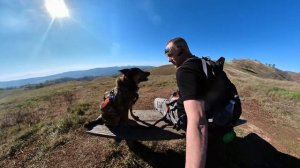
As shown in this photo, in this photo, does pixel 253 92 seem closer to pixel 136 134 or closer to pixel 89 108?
pixel 89 108

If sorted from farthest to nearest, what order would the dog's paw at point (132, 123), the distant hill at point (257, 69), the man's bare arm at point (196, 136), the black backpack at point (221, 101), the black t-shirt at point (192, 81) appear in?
the distant hill at point (257, 69) → the dog's paw at point (132, 123) → the black backpack at point (221, 101) → the black t-shirt at point (192, 81) → the man's bare arm at point (196, 136)

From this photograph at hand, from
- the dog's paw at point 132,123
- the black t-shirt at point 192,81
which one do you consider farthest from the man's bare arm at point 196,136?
the dog's paw at point 132,123

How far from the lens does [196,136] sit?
5.00 feet

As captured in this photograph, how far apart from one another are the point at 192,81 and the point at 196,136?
66 centimetres

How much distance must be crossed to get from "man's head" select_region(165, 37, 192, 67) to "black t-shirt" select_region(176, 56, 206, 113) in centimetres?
71

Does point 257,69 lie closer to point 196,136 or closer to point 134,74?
point 134,74

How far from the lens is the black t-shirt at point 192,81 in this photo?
1857 mm

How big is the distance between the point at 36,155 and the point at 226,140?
174 inches

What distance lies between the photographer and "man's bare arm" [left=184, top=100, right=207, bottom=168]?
1.42 m

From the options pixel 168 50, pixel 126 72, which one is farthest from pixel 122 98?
pixel 168 50

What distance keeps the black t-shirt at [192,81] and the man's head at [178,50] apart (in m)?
0.71

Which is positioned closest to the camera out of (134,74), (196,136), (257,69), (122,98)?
(196,136)

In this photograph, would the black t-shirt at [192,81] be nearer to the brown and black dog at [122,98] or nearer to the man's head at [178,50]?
the man's head at [178,50]

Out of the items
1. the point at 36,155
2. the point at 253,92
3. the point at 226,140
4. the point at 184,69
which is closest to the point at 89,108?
the point at 36,155
